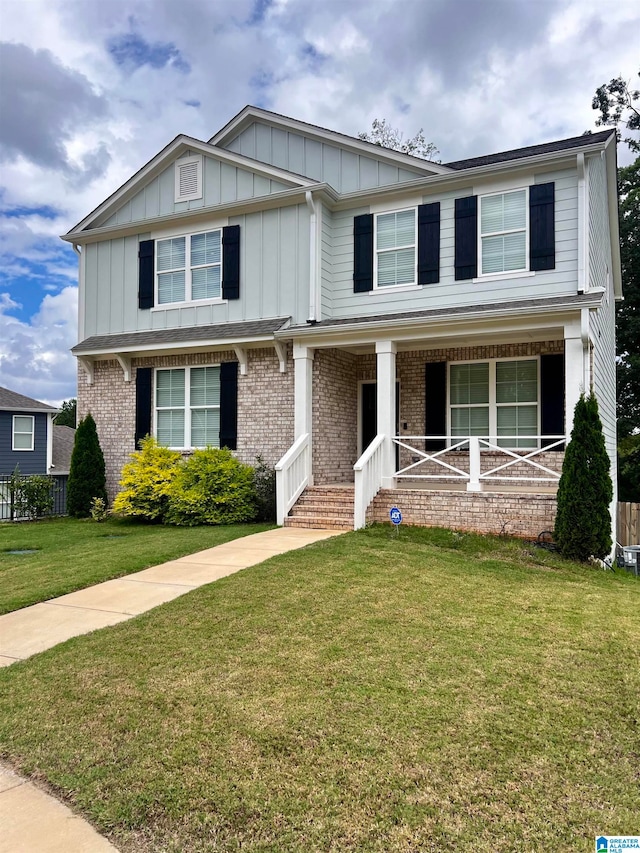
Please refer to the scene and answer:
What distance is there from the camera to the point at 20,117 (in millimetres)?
17656

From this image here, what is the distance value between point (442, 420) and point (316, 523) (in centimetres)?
383

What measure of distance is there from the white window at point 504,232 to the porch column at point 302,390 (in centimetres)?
376

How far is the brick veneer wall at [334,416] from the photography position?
41.0 feet

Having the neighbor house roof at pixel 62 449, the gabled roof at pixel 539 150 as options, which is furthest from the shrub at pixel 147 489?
the neighbor house roof at pixel 62 449

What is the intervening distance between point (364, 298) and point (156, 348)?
4.63 meters

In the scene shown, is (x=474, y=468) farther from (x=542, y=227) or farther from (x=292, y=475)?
(x=542, y=227)

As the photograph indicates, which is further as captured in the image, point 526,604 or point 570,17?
point 570,17

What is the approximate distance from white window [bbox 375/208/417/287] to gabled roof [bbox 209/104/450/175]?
2.96ft

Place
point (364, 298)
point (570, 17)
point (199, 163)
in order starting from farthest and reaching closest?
point (570, 17), point (199, 163), point (364, 298)

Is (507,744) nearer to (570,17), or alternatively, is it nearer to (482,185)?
(482,185)

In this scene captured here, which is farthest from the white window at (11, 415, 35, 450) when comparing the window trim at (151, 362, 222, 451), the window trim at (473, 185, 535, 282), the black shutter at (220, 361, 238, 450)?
the window trim at (473, 185, 535, 282)

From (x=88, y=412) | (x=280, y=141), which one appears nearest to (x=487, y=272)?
(x=280, y=141)

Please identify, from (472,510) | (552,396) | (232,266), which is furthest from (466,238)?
(472,510)

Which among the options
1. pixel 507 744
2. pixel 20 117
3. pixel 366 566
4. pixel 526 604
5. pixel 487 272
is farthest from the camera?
pixel 20 117
